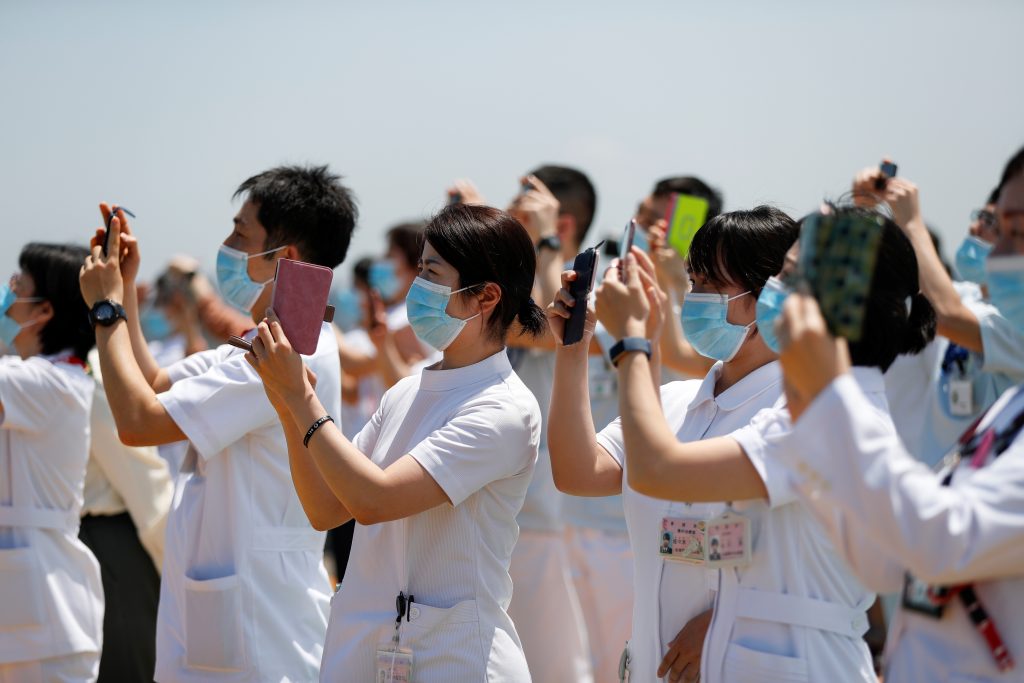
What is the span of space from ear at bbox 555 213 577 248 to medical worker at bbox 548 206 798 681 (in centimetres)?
289

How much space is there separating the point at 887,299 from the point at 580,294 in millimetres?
827

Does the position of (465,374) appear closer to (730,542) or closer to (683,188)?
(730,542)

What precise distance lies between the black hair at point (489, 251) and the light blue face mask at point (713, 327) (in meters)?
0.50

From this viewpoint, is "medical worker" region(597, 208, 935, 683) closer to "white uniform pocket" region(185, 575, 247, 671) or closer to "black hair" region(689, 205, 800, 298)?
"black hair" region(689, 205, 800, 298)

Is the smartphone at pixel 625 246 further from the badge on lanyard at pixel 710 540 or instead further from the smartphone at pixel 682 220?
the smartphone at pixel 682 220

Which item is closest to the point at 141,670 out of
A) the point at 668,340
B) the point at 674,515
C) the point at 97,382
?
the point at 97,382

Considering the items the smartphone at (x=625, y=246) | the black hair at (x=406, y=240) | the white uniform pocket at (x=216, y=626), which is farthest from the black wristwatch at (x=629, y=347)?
the black hair at (x=406, y=240)

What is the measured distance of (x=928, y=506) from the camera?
1.92 m

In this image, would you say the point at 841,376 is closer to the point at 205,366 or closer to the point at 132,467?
the point at 205,366

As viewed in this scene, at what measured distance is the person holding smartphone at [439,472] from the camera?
291 centimetres

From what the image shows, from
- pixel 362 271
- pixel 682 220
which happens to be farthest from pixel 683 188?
pixel 362 271

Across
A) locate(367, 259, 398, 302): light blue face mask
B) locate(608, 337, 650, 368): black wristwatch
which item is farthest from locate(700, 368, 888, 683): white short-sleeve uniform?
locate(367, 259, 398, 302): light blue face mask

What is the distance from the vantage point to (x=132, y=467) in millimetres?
5129

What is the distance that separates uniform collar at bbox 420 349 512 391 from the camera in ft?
10.3
